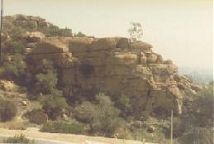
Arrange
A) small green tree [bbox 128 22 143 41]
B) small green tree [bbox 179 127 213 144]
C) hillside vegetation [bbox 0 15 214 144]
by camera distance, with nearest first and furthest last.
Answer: small green tree [bbox 179 127 213 144], small green tree [bbox 128 22 143 41], hillside vegetation [bbox 0 15 214 144]

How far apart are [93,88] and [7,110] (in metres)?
2.11

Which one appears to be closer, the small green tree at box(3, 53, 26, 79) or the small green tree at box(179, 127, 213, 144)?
the small green tree at box(179, 127, 213, 144)

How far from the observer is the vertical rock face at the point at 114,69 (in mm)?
11088

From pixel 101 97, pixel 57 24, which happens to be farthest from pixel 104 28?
pixel 101 97

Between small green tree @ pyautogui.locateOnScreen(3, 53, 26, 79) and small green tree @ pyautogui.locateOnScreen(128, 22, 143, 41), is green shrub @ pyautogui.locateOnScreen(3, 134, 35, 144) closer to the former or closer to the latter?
small green tree @ pyautogui.locateOnScreen(128, 22, 143, 41)

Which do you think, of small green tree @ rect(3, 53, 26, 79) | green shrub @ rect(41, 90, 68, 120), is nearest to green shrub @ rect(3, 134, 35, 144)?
green shrub @ rect(41, 90, 68, 120)

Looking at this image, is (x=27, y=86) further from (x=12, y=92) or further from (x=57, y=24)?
(x=57, y=24)

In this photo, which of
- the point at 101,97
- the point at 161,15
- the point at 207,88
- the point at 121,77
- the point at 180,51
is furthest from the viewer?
the point at 121,77

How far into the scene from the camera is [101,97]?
35.5 ft

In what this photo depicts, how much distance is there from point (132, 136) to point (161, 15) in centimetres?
243

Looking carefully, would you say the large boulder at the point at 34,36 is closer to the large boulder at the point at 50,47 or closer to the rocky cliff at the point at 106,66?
the rocky cliff at the point at 106,66

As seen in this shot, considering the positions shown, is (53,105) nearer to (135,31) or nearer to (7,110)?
(7,110)

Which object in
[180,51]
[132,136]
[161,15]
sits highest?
[161,15]

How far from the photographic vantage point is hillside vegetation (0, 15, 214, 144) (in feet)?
32.4
